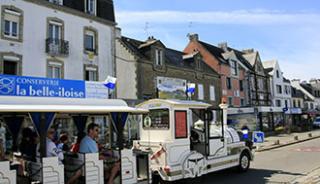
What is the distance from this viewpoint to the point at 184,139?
9.18m

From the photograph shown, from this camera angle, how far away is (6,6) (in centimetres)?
1712

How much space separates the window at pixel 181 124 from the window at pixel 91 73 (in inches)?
508

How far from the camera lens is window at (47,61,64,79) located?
18.9m

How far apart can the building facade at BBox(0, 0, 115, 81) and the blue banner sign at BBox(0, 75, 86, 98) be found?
2.64m

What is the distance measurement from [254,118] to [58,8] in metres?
20.4

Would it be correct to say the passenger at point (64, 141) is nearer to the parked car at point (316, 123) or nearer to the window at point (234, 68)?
the window at point (234, 68)

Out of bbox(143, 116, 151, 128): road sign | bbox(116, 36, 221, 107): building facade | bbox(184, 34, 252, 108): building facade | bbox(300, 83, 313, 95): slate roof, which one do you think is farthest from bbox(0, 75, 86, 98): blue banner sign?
bbox(300, 83, 313, 95): slate roof

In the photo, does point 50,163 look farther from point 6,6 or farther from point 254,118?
point 254,118

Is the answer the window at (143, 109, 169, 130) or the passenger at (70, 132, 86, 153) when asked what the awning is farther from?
the window at (143, 109, 169, 130)

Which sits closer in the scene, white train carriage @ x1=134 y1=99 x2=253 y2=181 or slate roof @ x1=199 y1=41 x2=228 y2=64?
white train carriage @ x1=134 y1=99 x2=253 y2=181

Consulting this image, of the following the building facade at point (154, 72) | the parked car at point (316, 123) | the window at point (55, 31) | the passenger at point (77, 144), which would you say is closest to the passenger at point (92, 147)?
the passenger at point (77, 144)

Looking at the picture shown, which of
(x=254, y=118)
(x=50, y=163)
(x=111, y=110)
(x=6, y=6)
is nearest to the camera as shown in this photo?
(x=50, y=163)

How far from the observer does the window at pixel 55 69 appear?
1892 centimetres

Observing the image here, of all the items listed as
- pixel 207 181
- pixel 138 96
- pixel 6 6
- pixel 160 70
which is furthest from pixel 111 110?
pixel 160 70
